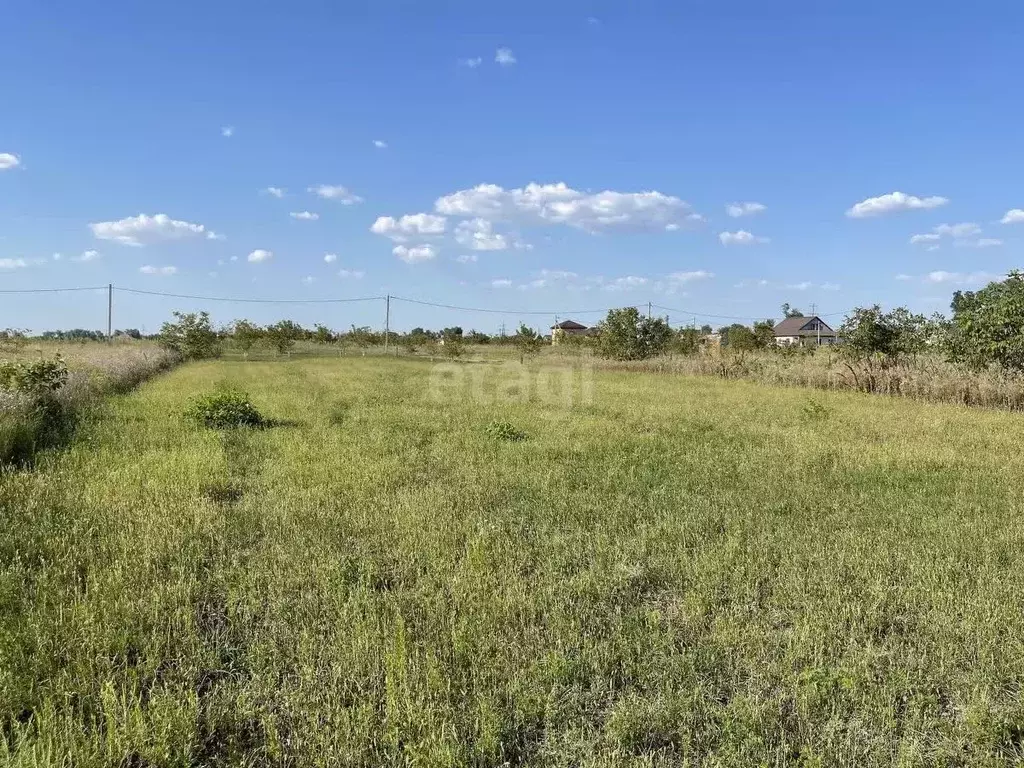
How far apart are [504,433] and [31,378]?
8.46 metres

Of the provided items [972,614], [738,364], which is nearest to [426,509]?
[972,614]

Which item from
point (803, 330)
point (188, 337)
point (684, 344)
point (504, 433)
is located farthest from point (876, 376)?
point (803, 330)

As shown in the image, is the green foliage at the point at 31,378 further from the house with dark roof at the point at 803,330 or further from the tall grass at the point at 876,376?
the house with dark roof at the point at 803,330

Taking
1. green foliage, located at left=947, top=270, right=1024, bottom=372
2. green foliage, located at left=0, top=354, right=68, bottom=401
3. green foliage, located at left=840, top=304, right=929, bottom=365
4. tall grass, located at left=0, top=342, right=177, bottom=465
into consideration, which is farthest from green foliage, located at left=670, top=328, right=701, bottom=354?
green foliage, located at left=0, top=354, right=68, bottom=401

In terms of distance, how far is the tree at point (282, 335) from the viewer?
50.9 m

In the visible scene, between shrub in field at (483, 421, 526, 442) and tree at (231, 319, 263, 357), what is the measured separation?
44.7 meters

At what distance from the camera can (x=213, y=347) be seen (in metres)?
47.1

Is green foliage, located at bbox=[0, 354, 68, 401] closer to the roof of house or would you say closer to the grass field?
the grass field

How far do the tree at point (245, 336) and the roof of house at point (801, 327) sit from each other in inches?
2695

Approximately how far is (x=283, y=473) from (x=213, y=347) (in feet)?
147

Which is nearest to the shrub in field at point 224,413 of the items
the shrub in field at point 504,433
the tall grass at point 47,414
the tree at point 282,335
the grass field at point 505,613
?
the tall grass at point 47,414

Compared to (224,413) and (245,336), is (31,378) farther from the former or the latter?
(245,336)

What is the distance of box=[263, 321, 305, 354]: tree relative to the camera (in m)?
50.9

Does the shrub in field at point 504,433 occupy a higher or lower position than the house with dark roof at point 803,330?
lower
